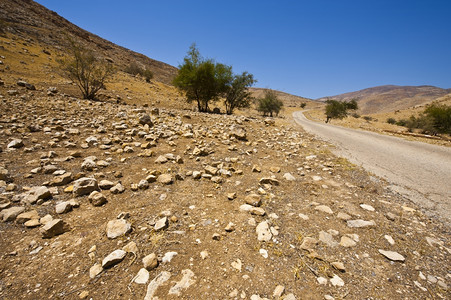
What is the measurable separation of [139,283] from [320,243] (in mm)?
2343

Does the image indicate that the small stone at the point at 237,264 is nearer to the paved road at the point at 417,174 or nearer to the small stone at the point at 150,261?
the small stone at the point at 150,261

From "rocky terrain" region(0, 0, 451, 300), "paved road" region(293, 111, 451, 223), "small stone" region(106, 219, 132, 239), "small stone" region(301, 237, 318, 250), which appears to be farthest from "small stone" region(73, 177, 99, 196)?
"paved road" region(293, 111, 451, 223)

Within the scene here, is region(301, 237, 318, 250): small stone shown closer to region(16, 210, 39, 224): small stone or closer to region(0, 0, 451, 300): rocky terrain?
region(0, 0, 451, 300): rocky terrain

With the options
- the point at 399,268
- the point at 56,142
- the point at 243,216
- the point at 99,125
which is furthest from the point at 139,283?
the point at 99,125

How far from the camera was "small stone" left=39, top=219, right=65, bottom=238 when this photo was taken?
2.33 metres

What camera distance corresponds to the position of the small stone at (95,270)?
1882mm

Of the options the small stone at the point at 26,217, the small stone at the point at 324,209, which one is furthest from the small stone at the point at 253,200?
the small stone at the point at 26,217

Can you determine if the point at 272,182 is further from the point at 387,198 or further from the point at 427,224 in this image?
A: the point at 427,224

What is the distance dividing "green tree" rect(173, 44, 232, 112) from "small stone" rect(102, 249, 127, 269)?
16550 millimetres

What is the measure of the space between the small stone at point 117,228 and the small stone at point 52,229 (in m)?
0.65

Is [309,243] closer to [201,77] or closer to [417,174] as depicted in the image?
[417,174]

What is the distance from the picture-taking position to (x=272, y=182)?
156 inches

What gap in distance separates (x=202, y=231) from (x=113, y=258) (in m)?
1.13

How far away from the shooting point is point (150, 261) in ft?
6.61
